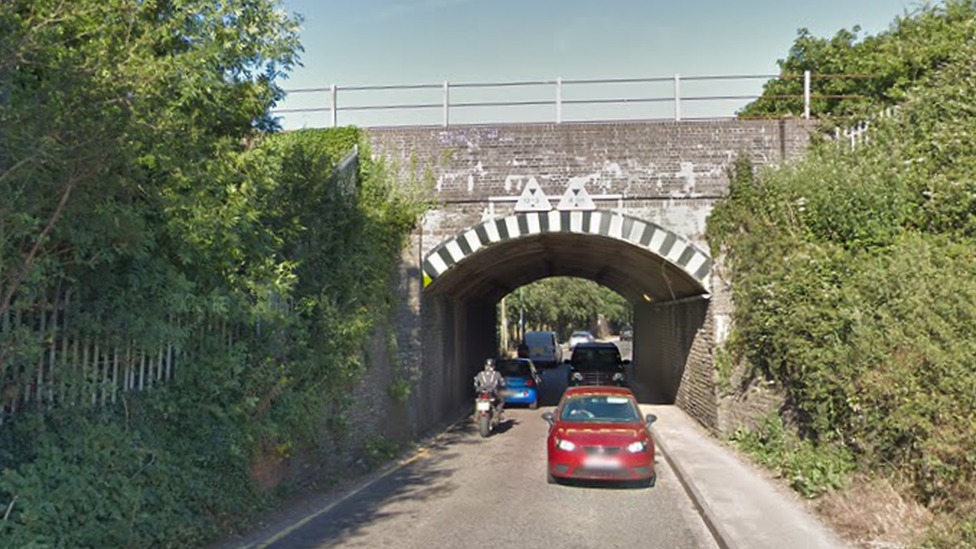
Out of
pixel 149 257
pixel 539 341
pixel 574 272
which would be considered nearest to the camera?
pixel 149 257

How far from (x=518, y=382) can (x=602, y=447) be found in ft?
40.4

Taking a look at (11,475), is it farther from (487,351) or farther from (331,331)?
(487,351)

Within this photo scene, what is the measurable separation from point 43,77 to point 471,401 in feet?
69.3

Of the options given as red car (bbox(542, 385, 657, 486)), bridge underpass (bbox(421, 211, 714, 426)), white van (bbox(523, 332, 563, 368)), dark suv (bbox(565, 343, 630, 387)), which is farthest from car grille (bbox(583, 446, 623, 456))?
white van (bbox(523, 332, 563, 368))

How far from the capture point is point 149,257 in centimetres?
721

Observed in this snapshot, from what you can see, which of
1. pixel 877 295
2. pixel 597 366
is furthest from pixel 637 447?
pixel 597 366

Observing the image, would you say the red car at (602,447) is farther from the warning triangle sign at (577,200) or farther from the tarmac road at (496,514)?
the warning triangle sign at (577,200)

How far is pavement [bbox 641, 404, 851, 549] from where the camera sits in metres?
8.05

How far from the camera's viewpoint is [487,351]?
1305 inches

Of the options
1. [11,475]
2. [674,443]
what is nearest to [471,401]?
[674,443]

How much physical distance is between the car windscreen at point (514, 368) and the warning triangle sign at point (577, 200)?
7905 mm

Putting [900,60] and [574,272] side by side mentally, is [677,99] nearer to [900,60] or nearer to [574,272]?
[900,60]

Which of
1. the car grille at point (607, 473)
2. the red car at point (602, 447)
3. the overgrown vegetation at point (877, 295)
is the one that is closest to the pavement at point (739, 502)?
the overgrown vegetation at point (877, 295)

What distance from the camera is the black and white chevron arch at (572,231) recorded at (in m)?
16.5
